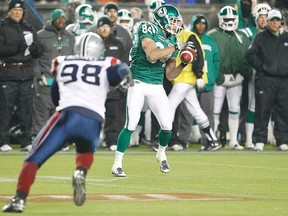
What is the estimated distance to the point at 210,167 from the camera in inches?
579

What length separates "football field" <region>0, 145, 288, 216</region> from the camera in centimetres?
962

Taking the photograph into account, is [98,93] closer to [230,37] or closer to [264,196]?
[264,196]

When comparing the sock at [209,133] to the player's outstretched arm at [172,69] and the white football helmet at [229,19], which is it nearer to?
the white football helmet at [229,19]

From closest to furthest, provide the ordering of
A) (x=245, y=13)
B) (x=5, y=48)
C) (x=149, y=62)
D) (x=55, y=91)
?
(x=55, y=91) < (x=149, y=62) < (x=5, y=48) < (x=245, y=13)

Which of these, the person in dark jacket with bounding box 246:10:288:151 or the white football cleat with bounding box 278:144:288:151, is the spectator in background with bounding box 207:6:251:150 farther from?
the white football cleat with bounding box 278:144:288:151

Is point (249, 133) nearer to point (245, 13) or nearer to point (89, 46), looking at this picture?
point (245, 13)

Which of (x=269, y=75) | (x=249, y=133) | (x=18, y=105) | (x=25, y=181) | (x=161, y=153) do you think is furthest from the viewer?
(x=249, y=133)

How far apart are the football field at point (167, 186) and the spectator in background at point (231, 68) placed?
1473 millimetres

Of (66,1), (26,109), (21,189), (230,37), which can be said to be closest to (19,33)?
(26,109)

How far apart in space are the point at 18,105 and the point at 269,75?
13.9 feet

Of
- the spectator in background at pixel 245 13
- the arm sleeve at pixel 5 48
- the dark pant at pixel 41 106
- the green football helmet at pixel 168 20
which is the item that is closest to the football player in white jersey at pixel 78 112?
the green football helmet at pixel 168 20

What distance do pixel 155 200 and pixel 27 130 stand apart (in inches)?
291

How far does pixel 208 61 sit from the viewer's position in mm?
18469

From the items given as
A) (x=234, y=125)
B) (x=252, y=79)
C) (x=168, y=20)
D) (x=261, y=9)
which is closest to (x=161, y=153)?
(x=168, y=20)
